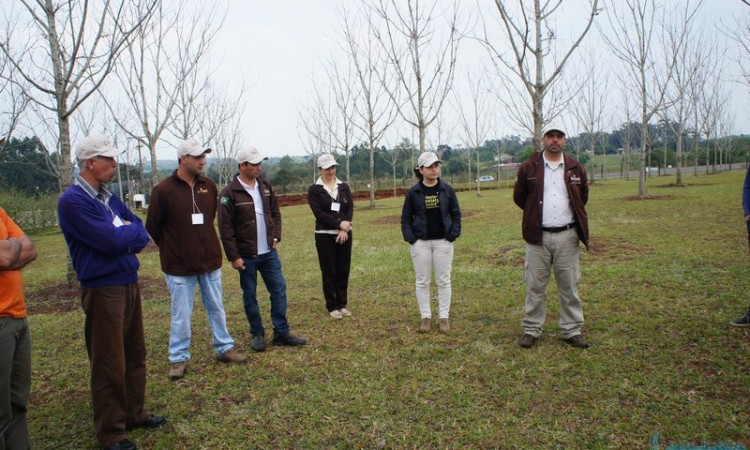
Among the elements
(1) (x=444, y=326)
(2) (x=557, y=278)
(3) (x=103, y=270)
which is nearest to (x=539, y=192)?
(2) (x=557, y=278)

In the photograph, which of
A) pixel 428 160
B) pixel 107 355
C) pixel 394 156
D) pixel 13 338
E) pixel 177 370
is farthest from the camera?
pixel 394 156

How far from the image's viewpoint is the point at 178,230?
13.7 ft

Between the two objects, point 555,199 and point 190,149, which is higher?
point 190,149

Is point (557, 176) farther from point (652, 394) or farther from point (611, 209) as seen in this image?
point (611, 209)

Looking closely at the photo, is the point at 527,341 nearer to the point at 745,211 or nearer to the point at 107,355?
the point at 745,211

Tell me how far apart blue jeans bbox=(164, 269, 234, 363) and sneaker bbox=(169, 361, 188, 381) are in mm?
37

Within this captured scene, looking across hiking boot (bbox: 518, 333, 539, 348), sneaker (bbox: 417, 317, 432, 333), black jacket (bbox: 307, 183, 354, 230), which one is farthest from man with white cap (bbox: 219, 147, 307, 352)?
hiking boot (bbox: 518, 333, 539, 348)

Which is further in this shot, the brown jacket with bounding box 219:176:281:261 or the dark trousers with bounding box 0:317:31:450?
the brown jacket with bounding box 219:176:281:261

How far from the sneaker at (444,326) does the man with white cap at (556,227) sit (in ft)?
2.59

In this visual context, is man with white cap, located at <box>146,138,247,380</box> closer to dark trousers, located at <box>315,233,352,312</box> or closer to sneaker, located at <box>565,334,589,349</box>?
dark trousers, located at <box>315,233,352,312</box>

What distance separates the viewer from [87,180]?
3127 mm

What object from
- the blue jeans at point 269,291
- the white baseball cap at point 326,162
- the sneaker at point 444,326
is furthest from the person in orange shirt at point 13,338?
the sneaker at point 444,326

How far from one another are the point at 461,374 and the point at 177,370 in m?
2.47

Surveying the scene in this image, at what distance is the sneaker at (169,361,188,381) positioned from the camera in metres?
4.26
